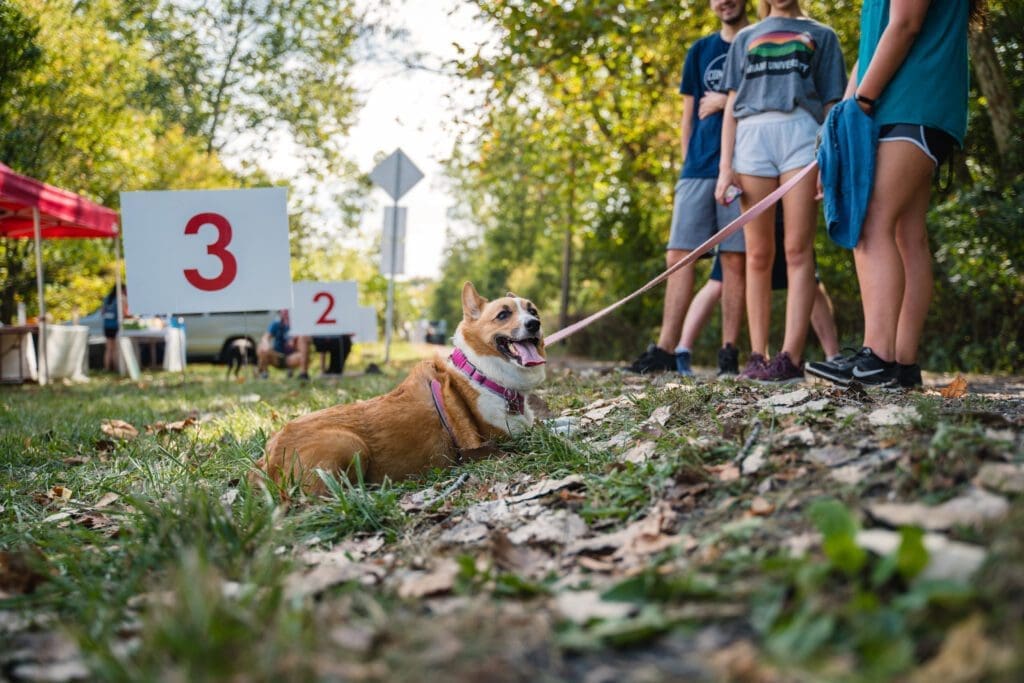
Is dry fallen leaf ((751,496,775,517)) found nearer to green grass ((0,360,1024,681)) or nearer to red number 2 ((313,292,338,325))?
green grass ((0,360,1024,681))

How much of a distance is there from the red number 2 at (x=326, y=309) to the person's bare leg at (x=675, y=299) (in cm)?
754

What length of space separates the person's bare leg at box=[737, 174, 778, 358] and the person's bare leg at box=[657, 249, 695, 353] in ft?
3.32

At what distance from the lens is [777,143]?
493 cm

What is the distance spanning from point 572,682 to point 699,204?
5.15 m

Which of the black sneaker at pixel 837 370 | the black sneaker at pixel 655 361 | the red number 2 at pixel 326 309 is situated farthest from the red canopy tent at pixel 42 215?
the black sneaker at pixel 837 370

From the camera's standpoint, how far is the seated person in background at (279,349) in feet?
45.6

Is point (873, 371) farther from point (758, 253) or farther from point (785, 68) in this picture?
point (785, 68)

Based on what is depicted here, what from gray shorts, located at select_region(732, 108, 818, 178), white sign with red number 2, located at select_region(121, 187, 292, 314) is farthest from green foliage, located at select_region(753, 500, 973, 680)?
white sign with red number 2, located at select_region(121, 187, 292, 314)

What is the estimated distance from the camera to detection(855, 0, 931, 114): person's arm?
3.65 metres

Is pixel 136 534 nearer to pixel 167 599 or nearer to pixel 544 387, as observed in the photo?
pixel 167 599

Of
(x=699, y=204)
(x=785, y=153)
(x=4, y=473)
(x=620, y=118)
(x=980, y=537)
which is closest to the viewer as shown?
(x=980, y=537)

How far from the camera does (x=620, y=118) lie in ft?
44.3

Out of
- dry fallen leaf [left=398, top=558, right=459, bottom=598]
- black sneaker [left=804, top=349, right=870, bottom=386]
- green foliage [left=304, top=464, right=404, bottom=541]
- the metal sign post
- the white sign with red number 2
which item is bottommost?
green foliage [left=304, top=464, right=404, bottom=541]

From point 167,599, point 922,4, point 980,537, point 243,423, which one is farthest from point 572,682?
point 243,423
